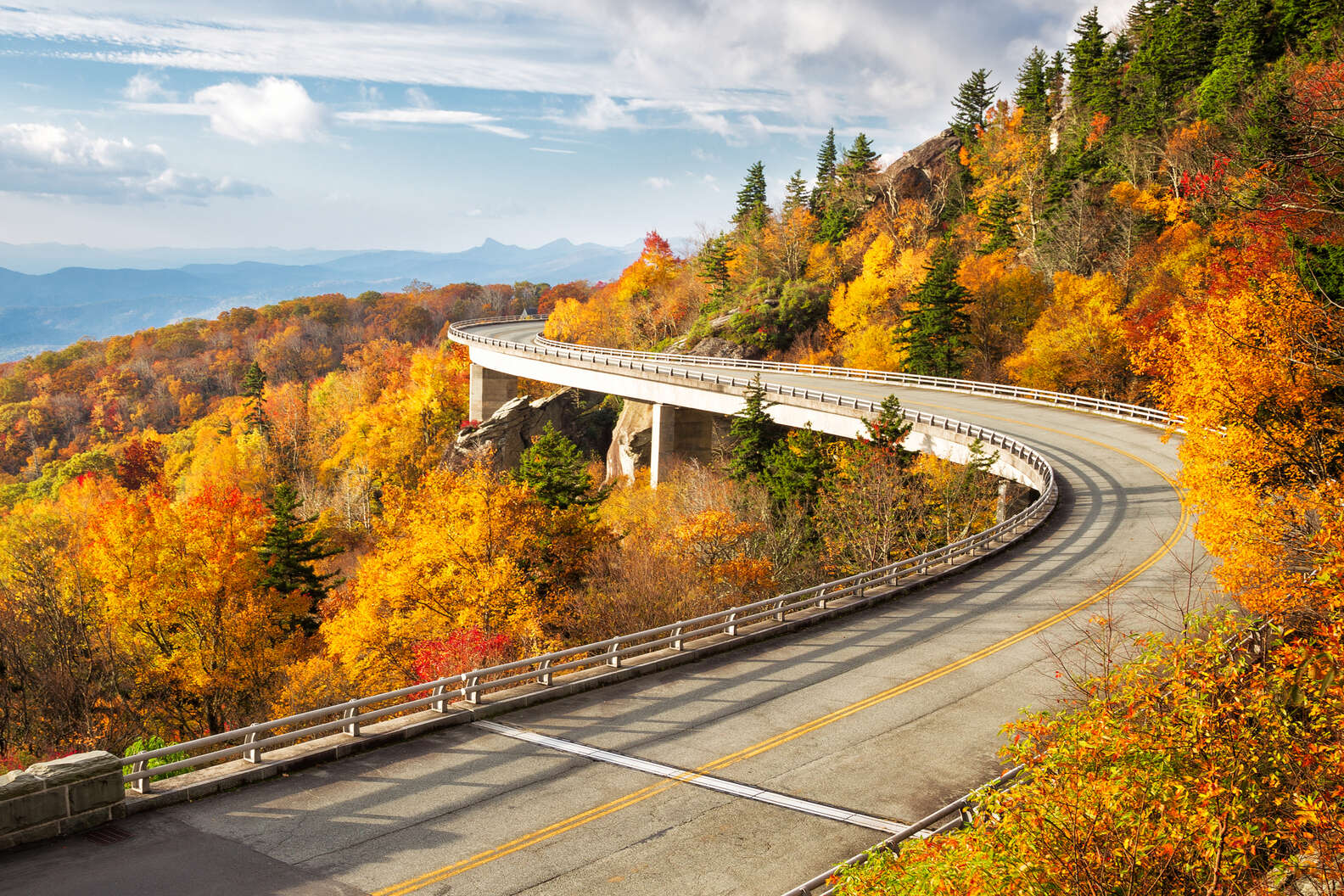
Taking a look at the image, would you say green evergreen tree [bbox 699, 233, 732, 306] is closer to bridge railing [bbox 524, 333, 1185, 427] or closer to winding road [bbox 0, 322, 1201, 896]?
bridge railing [bbox 524, 333, 1185, 427]

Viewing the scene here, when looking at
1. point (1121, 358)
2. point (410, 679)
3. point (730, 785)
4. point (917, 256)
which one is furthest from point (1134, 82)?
point (730, 785)

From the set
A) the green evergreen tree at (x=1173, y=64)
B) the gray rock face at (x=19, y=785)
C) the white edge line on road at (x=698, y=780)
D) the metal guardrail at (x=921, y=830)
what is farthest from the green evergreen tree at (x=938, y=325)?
the gray rock face at (x=19, y=785)

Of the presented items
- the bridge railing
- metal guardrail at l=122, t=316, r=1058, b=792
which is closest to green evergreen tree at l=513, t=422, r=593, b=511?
metal guardrail at l=122, t=316, r=1058, b=792

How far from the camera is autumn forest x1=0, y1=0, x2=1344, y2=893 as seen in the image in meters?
10.5

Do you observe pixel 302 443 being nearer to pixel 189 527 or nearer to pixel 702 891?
pixel 189 527

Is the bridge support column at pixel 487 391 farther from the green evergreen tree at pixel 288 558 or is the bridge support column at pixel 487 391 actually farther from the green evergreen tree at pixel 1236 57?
the green evergreen tree at pixel 1236 57

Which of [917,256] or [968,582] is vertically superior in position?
[917,256]

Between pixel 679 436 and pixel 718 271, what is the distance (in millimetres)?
31881

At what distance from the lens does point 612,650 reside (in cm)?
1752

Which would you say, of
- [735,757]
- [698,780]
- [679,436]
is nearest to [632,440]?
[679,436]

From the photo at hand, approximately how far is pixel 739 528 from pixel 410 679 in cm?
1481

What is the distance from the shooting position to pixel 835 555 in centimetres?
3975

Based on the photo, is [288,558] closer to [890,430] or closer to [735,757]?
[890,430]

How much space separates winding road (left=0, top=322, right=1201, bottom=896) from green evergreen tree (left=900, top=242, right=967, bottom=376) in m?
38.2
